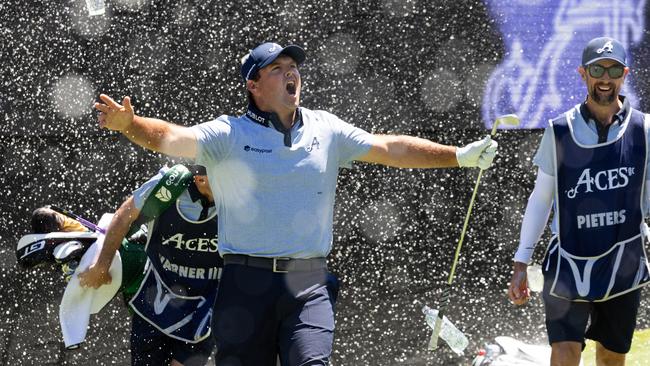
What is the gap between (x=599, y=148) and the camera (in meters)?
4.96

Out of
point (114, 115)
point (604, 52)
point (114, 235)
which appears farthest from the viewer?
point (114, 235)

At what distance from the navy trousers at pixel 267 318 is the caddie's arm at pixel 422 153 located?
67 centimetres

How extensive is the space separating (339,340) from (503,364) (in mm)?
1185

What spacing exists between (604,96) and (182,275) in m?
2.21

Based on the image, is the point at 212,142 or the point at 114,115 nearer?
the point at 114,115

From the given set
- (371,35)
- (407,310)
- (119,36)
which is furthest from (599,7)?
(119,36)

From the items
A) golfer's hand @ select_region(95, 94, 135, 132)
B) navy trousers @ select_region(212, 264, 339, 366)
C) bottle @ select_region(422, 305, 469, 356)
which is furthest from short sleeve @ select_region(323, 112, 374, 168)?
bottle @ select_region(422, 305, 469, 356)

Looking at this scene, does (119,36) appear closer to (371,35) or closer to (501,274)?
(371,35)

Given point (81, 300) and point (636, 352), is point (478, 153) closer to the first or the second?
point (81, 300)

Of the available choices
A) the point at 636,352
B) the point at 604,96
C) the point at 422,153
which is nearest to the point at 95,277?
the point at 422,153

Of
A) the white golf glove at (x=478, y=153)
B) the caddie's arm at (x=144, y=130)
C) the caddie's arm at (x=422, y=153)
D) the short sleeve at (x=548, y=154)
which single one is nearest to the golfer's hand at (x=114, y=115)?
the caddie's arm at (x=144, y=130)

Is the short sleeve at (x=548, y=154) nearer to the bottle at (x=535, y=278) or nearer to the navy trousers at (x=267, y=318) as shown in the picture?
the navy trousers at (x=267, y=318)

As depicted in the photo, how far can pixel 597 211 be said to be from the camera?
4965 mm

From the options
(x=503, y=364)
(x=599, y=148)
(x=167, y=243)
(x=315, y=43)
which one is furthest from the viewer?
(x=315, y=43)
